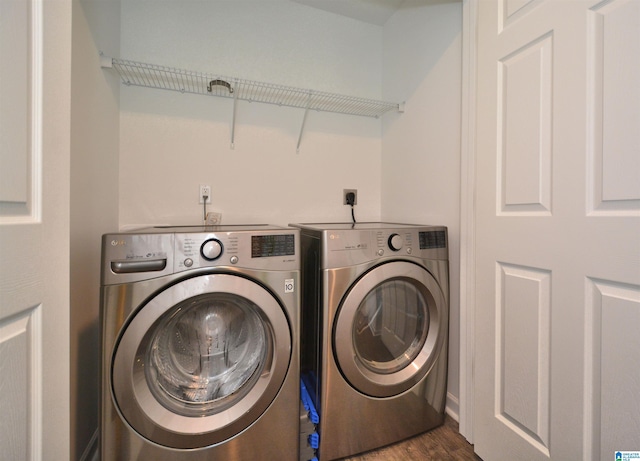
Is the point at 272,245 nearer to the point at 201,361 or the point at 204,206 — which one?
the point at 201,361

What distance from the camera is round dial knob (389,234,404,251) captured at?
124 centimetres

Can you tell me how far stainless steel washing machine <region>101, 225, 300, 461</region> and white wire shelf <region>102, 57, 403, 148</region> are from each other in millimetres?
970

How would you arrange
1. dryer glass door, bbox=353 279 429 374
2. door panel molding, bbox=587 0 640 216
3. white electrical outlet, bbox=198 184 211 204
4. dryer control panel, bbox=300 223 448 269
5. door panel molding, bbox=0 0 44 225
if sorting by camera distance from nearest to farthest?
door panel molding, bbox=0 0 44 225, door panel molding, bbox=587 0 640 216, dryer control panel, bbox=300 223 448 269, dryer glass door, bbox=353 279 429 374, white electrical outlet, bbox=198 184 211 204

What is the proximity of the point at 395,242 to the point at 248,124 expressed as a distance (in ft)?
3.90

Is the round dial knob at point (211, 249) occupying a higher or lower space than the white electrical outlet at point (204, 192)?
lower

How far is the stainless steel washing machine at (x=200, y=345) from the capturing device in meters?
0.91

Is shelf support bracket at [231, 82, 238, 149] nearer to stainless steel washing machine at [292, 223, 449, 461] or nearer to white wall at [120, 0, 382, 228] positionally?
white wall at [120, 0, 382, 228]

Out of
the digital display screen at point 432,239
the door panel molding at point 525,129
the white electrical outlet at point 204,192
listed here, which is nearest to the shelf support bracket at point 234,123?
the white electrical outlet at point 204,192

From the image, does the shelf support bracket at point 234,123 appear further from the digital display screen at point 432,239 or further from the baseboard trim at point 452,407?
the baseboard trim at point 452,407

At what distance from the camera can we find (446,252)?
53.6 inches

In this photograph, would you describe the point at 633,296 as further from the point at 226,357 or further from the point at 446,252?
the point at 226,357

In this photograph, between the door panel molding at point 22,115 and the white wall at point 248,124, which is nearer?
the door panel molding at point 22,115

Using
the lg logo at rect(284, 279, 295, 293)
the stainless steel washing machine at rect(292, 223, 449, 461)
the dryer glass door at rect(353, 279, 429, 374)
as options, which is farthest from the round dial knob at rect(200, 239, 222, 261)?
the dryer glass door at rect(353, 279, 429, 374)

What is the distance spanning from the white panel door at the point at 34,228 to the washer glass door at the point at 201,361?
21 centimetres
